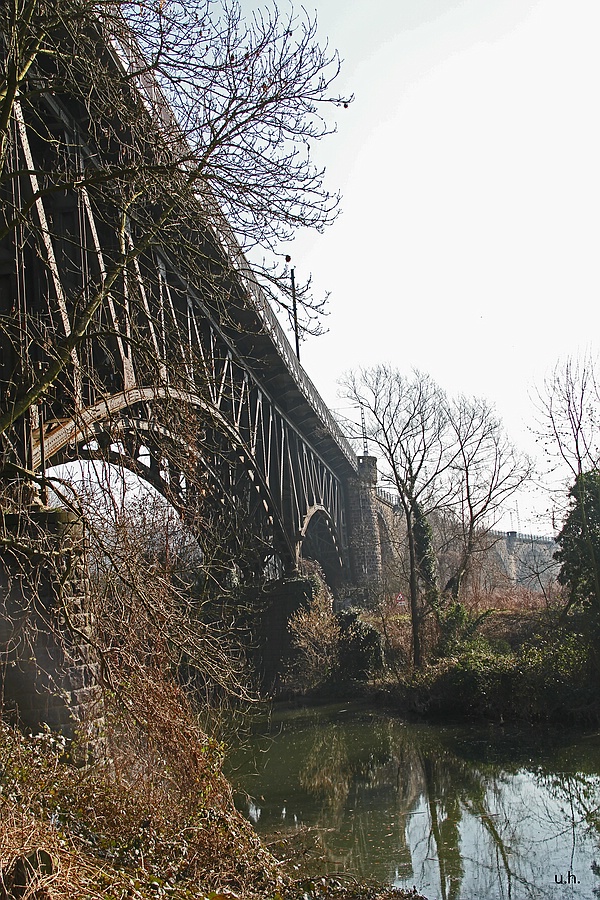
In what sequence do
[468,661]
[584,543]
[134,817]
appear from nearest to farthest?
1. [134,817]
2. [584,543]
3. [468,661]

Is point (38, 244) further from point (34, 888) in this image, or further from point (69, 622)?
point (34, 888)

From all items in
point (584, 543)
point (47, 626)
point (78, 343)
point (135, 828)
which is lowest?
point (135, 828)

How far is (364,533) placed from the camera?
43562mm

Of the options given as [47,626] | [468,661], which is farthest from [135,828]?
[468,661]

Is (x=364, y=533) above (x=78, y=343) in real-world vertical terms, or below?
above

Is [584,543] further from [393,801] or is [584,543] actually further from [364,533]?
[364,533]

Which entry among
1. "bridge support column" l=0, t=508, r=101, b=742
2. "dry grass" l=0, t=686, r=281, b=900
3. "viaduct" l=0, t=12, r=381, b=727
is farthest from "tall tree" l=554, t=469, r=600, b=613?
"bridge support column" l=0, t=508, r=101, b=742

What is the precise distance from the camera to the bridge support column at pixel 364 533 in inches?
1641

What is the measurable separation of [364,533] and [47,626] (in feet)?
121

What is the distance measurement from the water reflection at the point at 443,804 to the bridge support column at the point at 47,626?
314 cm

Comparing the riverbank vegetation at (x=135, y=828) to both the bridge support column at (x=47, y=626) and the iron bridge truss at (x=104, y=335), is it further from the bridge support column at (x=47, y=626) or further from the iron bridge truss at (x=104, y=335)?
the iron bridge truss at (x=104, y=335)

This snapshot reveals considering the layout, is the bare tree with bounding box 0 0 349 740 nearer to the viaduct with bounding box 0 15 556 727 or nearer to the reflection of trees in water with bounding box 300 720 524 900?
the viaduct with bounding box 0 15 556 727

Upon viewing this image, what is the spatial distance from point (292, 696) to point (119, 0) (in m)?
20.6

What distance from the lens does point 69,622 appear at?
20.8 ft
